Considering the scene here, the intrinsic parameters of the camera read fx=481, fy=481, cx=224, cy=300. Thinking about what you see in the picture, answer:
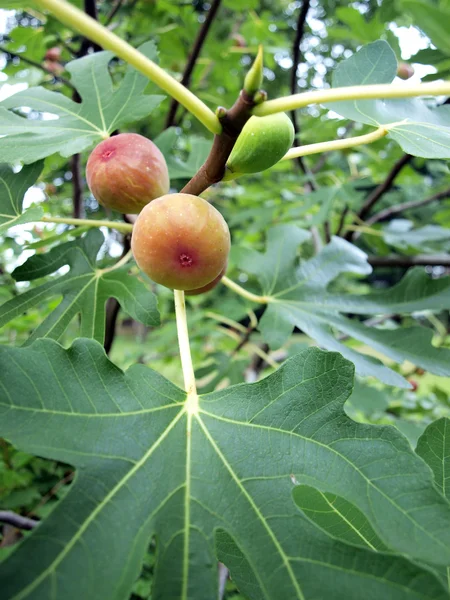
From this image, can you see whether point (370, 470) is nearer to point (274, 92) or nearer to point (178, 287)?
point (178, 287)

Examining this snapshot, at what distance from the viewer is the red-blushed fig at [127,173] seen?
1.05 metres

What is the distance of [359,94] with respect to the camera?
0.70 metres

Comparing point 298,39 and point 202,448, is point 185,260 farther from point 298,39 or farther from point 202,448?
point 298,39

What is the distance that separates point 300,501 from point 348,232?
225 centimetres

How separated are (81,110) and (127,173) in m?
0.39

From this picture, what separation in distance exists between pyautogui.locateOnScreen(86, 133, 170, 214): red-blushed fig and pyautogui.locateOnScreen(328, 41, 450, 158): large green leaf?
41 centimetres

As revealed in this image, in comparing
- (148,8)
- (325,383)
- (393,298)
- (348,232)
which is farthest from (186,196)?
(148,8)

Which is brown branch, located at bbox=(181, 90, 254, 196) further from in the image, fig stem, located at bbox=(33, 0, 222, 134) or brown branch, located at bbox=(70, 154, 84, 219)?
brown branch, located at bbox=(70, 154, 84, 219)

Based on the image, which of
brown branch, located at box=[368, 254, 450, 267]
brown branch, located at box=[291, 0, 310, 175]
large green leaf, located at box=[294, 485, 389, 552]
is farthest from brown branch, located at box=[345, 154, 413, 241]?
large green leaf, located at box=[294, 485, 389, 552]

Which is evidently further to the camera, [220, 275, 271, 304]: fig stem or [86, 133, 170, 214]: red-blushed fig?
[220, 275, 271, 304]: fig stem

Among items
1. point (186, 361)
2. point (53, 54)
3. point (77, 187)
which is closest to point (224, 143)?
point (186, 361)

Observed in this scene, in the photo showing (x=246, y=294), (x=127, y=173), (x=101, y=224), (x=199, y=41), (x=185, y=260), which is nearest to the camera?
(x=185, y=260)

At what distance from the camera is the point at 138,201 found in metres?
1.07

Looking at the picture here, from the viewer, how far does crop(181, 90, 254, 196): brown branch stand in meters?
0.72
